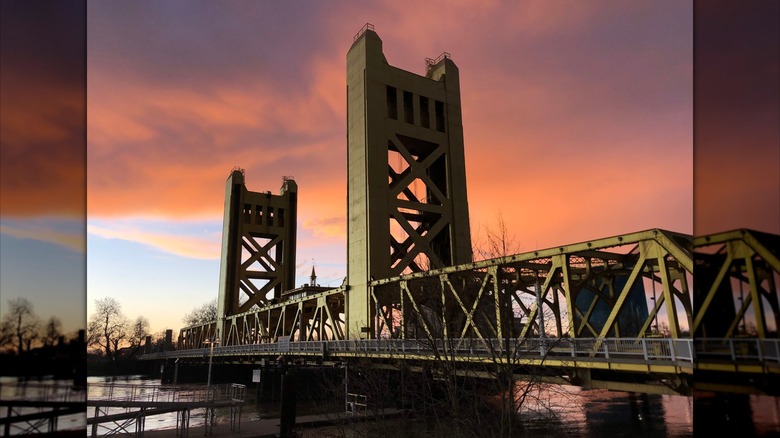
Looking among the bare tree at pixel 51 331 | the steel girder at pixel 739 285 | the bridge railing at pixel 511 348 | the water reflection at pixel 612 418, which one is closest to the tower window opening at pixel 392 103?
the bridge railing at pixel 511 348

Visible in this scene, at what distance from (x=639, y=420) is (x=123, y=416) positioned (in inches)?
1264

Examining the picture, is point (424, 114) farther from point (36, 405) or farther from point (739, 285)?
point (739, 285)

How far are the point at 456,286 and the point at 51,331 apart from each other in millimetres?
22723

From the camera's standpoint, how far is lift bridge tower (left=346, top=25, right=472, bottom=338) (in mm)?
36094

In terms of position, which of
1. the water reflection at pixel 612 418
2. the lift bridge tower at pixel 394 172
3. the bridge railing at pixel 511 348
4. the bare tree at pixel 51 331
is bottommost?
the water reflection at pixel 612 418

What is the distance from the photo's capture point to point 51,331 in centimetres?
371

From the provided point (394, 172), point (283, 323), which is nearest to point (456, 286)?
point (394, 172)

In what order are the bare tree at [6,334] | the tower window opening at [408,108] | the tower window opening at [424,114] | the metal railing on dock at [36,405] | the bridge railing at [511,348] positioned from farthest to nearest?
the tower window opening at [424,114], the tower window opening at [408,108], the bridge railing at [511,348], the bare tree at [6,334], the metal railing on dock at [36,405]

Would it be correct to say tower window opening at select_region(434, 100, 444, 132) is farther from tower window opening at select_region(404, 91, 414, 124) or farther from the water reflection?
the water reflection

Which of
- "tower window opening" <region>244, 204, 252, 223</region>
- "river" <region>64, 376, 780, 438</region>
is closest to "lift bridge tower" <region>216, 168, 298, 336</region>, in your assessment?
"tower window opening" <region>244, 204, 252, 223</region>

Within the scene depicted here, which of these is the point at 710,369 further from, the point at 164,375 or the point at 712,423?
the point at 164,375

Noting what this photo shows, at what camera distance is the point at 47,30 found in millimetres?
4137

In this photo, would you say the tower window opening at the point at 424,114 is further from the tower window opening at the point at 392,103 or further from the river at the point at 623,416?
the river at the point at 623,416

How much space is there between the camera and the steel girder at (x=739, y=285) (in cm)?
242
